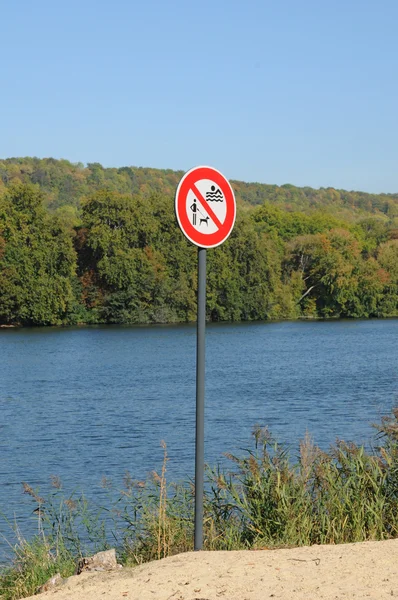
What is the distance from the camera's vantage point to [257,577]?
20.6ft

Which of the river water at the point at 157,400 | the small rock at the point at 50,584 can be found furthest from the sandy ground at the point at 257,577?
the river water at the point at 157,400

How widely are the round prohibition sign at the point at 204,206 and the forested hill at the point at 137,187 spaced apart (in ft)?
325

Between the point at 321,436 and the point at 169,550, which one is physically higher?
the point at 169,550

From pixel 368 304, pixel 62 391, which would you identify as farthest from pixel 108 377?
pixel 368 304

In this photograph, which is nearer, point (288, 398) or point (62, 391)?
point (288, 398)

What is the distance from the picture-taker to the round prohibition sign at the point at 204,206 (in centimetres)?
705

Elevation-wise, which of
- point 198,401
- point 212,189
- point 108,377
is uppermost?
point 212,189

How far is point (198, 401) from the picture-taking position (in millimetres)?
7105

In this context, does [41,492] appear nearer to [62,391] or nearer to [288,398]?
[288,398]

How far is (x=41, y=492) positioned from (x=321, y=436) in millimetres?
7070

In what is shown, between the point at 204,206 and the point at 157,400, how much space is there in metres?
22.4

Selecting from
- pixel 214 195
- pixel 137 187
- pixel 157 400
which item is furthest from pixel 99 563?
pixel 137 187

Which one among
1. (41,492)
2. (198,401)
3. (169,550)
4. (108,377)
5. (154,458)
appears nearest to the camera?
(198,401)

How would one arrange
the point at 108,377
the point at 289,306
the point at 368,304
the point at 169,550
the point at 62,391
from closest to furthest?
the point at 169,550 < the point at 62,391 < the point at 108,377 < the point at 289,306 < the point at 368,304
